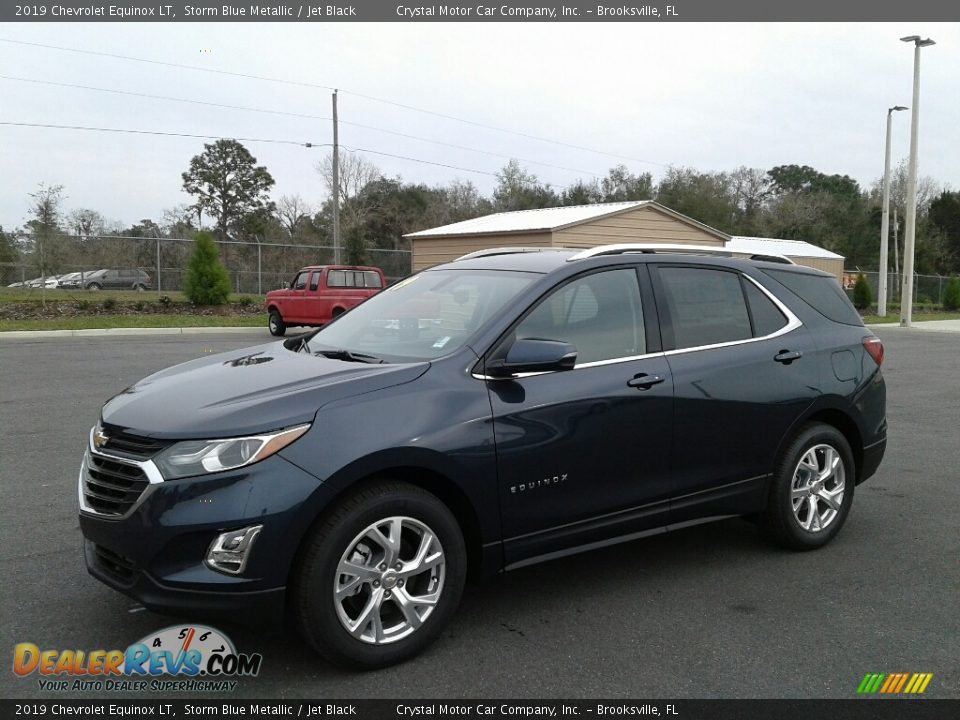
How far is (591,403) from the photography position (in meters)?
4.00

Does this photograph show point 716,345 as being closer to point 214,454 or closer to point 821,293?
point 821,293

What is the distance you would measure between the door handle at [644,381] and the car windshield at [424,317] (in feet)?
2.38

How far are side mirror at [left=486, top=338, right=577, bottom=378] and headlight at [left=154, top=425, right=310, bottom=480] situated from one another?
1033 mm

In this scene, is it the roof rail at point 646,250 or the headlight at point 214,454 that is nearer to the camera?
the headlight at point 214,454

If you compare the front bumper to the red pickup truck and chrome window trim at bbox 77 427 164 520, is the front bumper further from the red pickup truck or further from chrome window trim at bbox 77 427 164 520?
the red pickup truck

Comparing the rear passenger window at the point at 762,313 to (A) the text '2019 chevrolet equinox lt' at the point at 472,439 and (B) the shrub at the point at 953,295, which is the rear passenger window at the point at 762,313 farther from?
(B) the shrub at the point at 953,295

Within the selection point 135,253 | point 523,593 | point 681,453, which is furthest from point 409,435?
point 135,253

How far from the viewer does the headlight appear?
3.16 metres

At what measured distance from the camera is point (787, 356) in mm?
4875

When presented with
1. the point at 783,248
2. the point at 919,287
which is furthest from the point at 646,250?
the point at 919,287

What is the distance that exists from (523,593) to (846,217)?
62.8 m

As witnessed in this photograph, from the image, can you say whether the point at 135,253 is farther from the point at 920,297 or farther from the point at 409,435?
the point at 920,297

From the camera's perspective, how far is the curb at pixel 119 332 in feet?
63.0

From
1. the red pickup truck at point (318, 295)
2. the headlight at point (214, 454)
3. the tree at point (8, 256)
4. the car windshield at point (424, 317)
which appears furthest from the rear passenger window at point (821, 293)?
the tree at point (8, 256)
